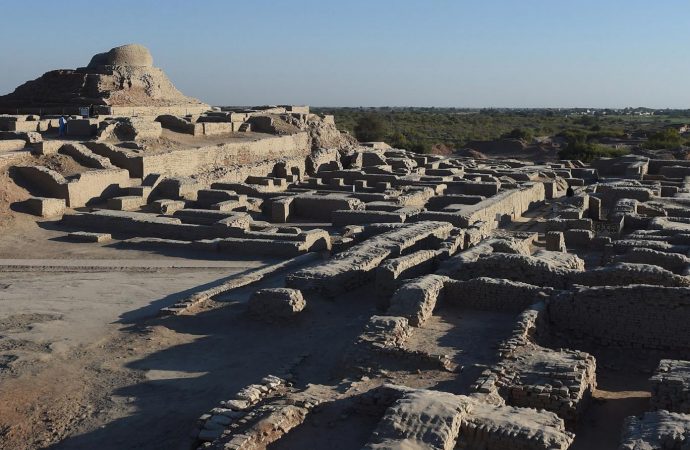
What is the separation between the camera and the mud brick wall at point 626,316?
333 inches

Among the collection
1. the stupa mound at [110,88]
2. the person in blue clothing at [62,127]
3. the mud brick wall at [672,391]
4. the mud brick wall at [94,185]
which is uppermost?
the stupa mound at [110,88]

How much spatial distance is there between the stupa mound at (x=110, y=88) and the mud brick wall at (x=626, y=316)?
79.5 feet

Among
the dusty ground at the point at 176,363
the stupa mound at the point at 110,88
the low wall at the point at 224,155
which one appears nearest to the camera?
the dusty ground at the point at 176,363

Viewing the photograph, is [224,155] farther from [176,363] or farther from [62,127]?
[176,363]

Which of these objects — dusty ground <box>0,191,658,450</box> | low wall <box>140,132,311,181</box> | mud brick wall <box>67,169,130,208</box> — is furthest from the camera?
low wall <box>140,132,311,181</box>

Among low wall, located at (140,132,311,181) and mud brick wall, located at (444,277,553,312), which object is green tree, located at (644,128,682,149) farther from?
mud brick wall, located at (444,277,553,312)

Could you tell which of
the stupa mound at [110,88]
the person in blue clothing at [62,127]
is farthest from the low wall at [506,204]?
the stupa mound at [110,88]

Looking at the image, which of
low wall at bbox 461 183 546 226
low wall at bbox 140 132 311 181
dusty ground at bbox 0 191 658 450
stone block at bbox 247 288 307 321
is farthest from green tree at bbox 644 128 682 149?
stone block at bbox 247 288 307 321

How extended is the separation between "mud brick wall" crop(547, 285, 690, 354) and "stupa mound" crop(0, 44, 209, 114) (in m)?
24.2

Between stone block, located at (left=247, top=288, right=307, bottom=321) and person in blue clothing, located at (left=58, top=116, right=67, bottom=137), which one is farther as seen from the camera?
person in blue clothing, located at (left=58, top=116, right=67, bottom=137)

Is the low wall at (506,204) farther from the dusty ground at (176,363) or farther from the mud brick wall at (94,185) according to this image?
the mud brick wall at (94,185)

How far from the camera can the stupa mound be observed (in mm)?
31109

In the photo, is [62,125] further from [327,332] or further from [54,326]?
[327,332]

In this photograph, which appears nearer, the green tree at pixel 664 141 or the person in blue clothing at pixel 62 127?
the person in blue clothing at pixel 62 127
